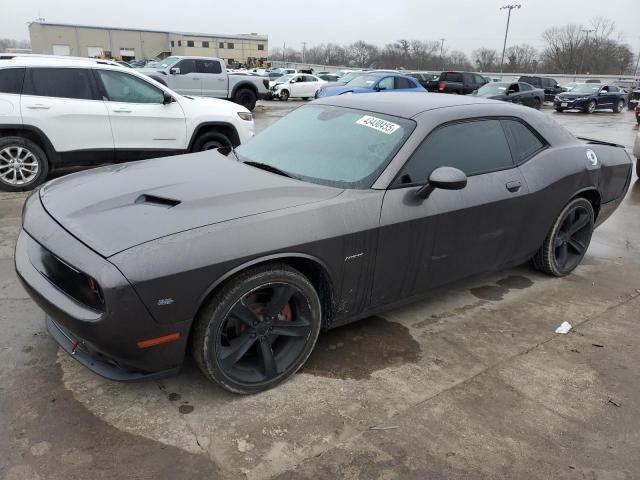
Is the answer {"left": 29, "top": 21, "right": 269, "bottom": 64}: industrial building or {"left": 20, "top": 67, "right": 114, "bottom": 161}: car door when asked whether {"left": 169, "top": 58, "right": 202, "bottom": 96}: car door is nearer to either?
{"left": 20, "top": 67, "right": 114, "bottom": 161}: car door

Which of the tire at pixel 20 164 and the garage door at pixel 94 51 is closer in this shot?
the tire at pixel 20 164

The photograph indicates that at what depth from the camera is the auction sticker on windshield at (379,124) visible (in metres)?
3.22

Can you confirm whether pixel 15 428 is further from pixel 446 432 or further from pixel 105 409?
pixel 446 432

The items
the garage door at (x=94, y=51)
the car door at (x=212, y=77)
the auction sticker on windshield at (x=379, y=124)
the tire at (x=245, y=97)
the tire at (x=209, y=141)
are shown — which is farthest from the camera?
the garage door at (x=94, y=51)

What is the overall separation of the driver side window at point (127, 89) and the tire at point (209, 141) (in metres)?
0.75

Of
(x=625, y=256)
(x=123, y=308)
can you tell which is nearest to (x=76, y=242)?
(x=123, y=308)

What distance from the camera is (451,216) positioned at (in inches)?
126

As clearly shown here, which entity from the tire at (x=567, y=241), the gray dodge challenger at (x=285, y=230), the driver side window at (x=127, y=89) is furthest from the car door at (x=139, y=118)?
the tire at (x=567, y=241)

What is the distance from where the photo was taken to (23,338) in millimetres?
3123

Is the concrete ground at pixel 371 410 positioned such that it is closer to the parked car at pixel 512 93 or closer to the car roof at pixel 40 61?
the car roof at pixel 40 61

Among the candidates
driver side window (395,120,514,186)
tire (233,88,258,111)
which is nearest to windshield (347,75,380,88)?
tire (233,88,258,111)

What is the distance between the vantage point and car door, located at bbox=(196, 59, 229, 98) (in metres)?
17.2

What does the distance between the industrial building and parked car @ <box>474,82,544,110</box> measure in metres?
59.0

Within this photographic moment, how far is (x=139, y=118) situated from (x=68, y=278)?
509cm
